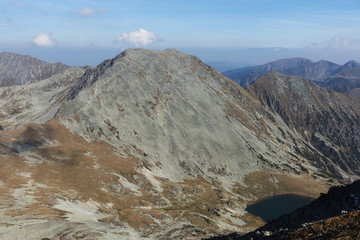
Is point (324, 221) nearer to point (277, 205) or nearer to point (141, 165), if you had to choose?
point (141, 165)

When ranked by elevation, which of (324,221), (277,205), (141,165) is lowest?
(277,205)

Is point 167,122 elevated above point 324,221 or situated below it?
below

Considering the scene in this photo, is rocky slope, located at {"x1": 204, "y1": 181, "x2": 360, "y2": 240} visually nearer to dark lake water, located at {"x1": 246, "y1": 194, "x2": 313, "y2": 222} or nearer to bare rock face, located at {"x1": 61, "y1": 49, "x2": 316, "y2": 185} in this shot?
dark lake water, located at {"x1": 246, "y1": 194, "x2": 313, "y2": 222}

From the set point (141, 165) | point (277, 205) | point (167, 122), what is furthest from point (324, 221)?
point (167, 122)

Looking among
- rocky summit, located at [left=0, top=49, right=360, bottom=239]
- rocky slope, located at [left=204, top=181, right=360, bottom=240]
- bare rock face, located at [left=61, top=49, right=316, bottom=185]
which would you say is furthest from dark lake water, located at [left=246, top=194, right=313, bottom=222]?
rocky slope, located at [left=204, top=181, right=360, bottom=240]

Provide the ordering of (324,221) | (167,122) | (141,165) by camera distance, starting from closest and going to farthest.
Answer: (324,221)
(141,165)
(167,122)

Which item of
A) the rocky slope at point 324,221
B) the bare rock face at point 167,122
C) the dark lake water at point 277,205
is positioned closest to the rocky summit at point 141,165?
the bare rock face at point 167,122
